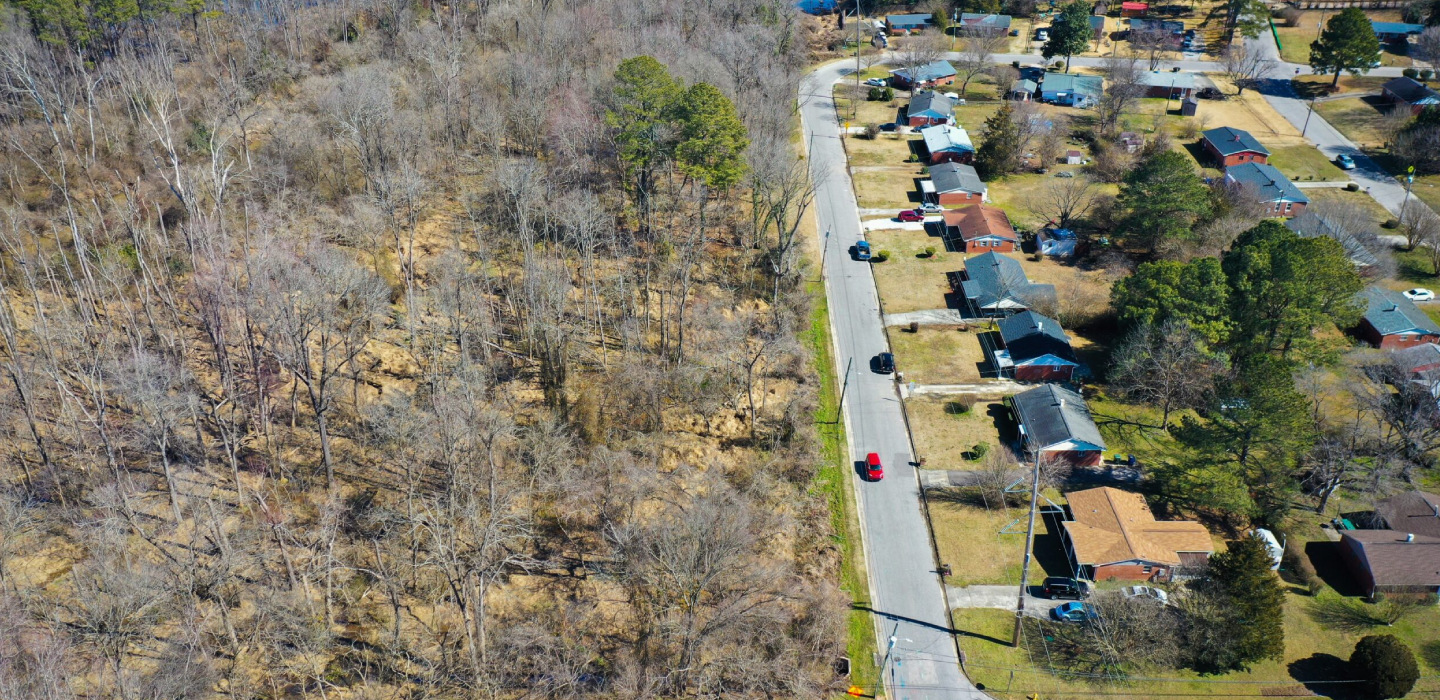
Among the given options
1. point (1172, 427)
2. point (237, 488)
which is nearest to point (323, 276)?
point (237, 488)

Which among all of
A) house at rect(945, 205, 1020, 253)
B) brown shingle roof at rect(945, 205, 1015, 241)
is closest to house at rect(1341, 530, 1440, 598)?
house at rect(945, 205, 1020, 253)

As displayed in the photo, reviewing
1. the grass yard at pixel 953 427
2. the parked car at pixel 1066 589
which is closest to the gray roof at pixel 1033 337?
the grass yard at pixel 953 427

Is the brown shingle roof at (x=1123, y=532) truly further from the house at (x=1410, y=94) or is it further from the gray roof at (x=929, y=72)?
the house at (x=1410, y=94)

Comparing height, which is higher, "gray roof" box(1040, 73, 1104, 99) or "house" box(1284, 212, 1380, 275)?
"gray roof" box(1040, 73, 1104, 99)

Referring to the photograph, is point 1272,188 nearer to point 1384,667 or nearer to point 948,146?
point 948,146

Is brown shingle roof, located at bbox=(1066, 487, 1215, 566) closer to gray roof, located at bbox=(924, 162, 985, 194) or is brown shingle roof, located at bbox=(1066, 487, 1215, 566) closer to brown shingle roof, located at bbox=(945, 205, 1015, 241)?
brown shingle roof, located at bbox=(945, 205, 1015, 241)

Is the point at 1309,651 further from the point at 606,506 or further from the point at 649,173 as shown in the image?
the point at 649,173
